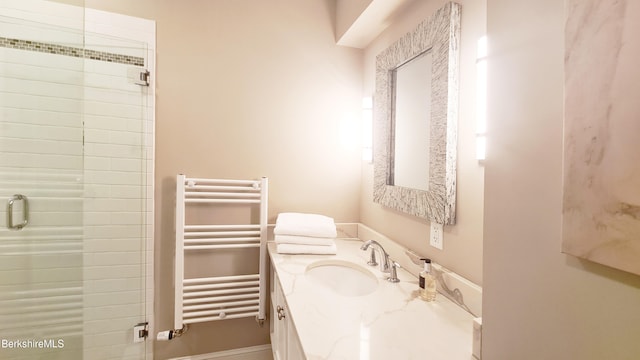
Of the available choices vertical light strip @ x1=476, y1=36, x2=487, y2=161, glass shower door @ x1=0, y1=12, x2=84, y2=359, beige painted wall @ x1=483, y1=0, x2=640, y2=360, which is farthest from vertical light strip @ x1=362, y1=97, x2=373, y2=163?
glass shower door @ x1=0, y1=12, x2=84, y2=359

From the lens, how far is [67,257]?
1528 millimetres

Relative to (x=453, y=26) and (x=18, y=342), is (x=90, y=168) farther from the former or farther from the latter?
(x=453, y=26)

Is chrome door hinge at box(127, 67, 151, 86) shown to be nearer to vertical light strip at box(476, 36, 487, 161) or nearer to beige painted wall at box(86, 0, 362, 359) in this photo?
beige painted wall at box(86, 0, 362, 359)

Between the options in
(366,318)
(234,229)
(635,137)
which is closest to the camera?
(635,137)

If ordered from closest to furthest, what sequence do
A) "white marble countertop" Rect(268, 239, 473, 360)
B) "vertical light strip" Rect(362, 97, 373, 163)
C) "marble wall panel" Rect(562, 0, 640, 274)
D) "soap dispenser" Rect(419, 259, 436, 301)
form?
"marble wall panel" Rect(562, 0, 640, 274)
"white marble countertop" Rect(268, 239, 473, 360)
"soap dispenser" Rect(419, 259, 436, 301)
"vertical light strip" Rect(362, 97, 373, 163)

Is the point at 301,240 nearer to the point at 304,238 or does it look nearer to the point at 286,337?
the point at 304,238

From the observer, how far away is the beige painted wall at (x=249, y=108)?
1694 millimetres

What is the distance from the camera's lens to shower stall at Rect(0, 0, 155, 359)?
1.38 m

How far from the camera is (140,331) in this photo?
1.68 meters

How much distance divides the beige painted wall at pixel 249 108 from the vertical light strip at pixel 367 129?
0.10m

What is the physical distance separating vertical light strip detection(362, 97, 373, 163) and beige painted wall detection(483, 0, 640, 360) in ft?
4.09

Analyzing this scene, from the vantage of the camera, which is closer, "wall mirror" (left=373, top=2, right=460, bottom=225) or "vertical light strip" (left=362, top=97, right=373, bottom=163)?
"wall mirror" (left=373, top=2, right=460, bottom=225)

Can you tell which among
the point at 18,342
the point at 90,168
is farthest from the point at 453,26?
the point at 18,342

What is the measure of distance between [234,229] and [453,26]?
5.07 feet
